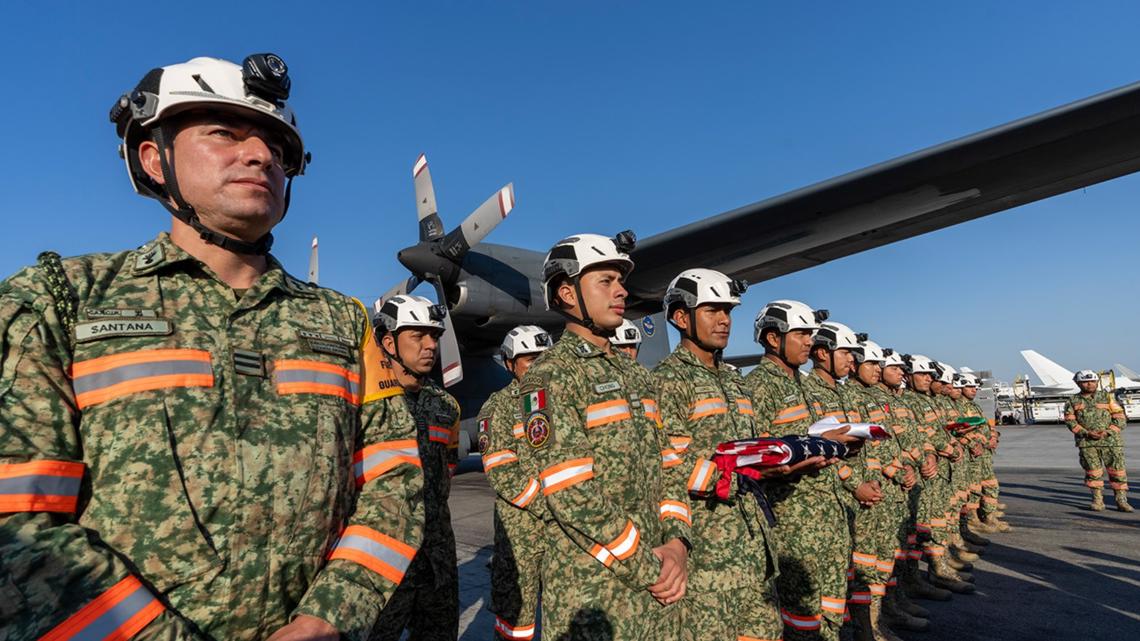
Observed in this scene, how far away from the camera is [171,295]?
1.43m

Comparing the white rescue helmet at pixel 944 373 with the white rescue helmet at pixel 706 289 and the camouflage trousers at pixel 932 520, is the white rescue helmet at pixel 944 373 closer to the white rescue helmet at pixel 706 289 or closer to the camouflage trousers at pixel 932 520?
the camouflage trousers at pixel 932 520

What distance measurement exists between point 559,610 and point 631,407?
37.1 inches

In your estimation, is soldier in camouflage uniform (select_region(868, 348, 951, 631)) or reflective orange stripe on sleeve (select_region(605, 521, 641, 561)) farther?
soldier in camouflage uniform (select_region(868, 348, 951, 631))

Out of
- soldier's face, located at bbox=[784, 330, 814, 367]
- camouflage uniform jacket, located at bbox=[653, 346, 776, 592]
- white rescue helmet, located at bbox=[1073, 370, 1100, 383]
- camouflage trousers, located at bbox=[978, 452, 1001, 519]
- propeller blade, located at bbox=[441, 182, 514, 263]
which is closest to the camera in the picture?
camouflage uniform jacket, located at bbox=[653, 346, 776, 592]

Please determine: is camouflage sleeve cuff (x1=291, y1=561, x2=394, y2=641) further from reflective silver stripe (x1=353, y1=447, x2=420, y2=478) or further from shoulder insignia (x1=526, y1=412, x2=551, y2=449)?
shoulder insignia (x1=526, y1=412, x2=551, y2=449)

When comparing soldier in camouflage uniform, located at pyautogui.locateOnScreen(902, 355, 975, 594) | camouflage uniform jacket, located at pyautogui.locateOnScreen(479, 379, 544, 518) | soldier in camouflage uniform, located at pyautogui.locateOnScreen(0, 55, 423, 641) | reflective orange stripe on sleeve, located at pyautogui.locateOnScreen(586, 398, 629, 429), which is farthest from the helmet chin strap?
soldier in camouflage uniform, located at pyautogui.locateOnScreen(902, 355, 975, 594)

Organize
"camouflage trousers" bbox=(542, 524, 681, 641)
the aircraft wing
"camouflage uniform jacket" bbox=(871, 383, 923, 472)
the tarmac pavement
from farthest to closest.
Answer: "camouflage uniform jacket" bbox=(871, 383, 923, 472) → the aircraft wing → the tarmac pavement → "camouflage trousers" bbox=(542, 524, 681, 641)

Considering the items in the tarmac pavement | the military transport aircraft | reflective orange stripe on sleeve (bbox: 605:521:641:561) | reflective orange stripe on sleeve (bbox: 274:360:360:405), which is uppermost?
the military transport aircraft

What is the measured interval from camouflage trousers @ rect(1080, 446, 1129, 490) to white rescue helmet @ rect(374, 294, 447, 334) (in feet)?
42.3

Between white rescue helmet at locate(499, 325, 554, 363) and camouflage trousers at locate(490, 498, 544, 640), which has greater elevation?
white rescue helmet at locate(499, 325, 554, 363)

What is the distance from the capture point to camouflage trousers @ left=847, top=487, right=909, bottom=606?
5.29 meters

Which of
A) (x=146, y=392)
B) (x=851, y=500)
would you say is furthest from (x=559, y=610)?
(x=851, y=500)

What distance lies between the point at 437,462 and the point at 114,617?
3047 millimetres

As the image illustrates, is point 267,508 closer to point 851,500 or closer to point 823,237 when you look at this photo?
point 851,500
